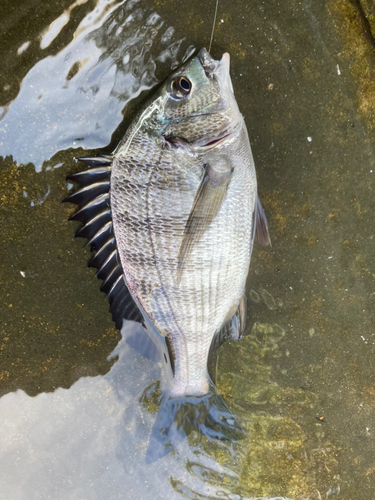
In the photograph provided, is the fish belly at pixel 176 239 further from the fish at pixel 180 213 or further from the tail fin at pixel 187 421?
the tail fin at pixel 187 421

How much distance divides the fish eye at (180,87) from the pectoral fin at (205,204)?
0.42 m

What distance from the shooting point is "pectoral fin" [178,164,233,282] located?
5.12ft

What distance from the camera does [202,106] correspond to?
154 centimetres

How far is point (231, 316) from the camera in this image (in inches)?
75.9

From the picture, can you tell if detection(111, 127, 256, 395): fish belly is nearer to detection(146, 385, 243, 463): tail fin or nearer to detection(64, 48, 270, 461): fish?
detection(64, 48, 270, 461): fish

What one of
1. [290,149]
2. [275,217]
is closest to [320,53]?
[290,149]

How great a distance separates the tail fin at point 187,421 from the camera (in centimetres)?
207

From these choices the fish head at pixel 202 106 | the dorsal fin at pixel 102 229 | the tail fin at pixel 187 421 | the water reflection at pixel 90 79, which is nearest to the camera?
the fish head at pixel 202 106

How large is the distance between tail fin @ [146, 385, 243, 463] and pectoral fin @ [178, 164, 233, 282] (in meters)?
1.19

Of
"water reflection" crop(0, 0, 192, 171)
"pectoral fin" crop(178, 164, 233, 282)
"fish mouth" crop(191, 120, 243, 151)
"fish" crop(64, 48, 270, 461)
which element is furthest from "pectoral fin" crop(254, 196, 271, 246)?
"water reflection" crop(0, 0, 192, 171)

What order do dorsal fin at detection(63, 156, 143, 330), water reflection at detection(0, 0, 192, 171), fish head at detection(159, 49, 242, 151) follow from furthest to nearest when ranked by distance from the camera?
1. water reflection at detection(0, 0, 192, 171)
2. dorsal fin at detection(63, 156, 143, 330)
3. fish head at detection(159, 49, 242, 151)

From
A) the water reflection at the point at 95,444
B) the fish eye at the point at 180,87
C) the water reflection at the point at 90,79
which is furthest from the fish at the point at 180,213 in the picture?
the water reflection at the point at 95,444

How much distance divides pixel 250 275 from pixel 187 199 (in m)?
0.90

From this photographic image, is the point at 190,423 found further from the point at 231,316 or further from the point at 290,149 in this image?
the point at 290,149
